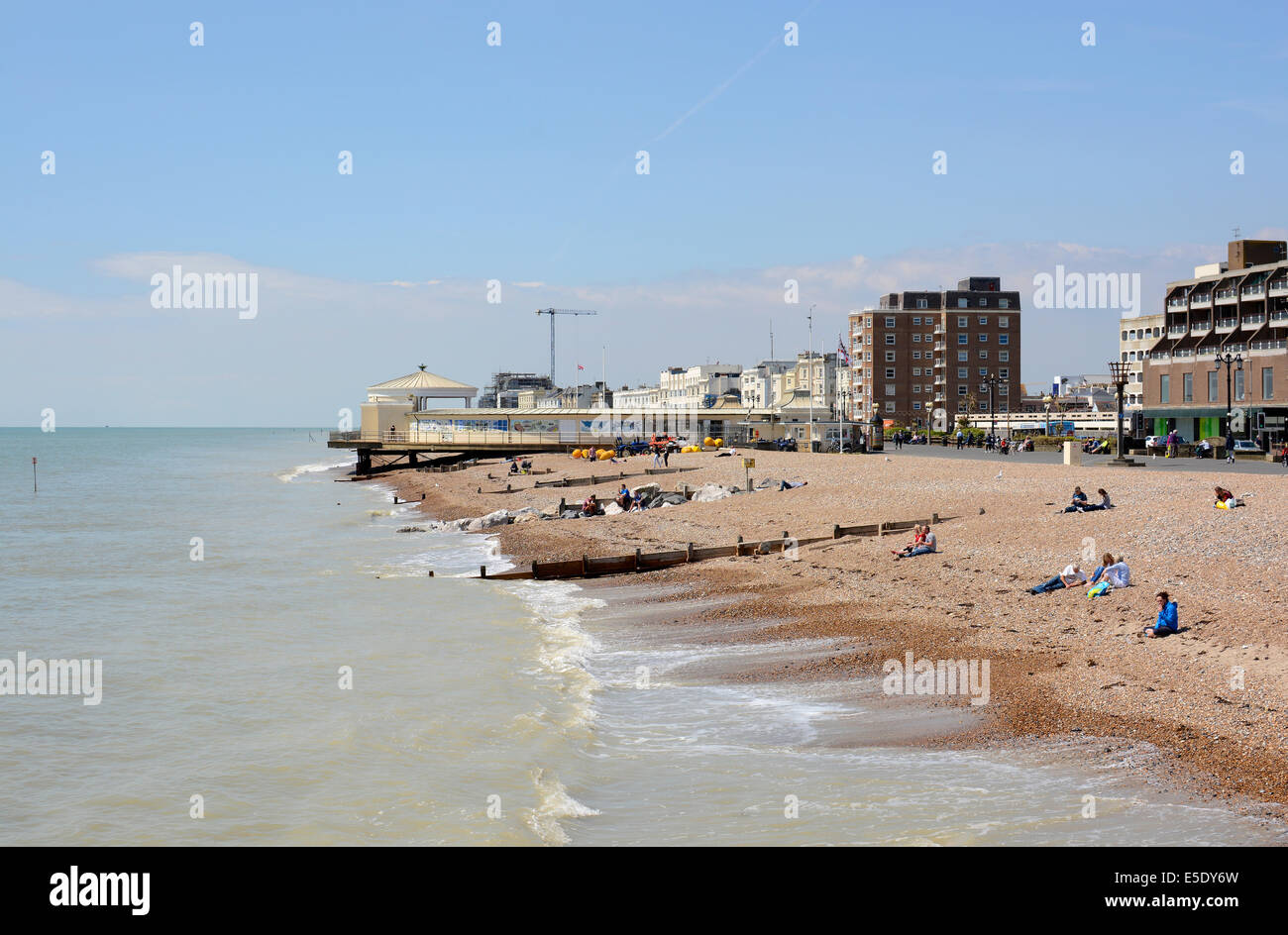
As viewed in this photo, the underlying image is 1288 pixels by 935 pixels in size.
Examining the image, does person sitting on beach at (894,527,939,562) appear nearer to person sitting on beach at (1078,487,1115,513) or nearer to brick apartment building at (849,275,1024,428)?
person sitting on beach at (1078,487,1115,513)

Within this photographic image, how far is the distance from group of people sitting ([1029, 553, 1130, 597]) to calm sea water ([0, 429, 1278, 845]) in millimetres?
6217

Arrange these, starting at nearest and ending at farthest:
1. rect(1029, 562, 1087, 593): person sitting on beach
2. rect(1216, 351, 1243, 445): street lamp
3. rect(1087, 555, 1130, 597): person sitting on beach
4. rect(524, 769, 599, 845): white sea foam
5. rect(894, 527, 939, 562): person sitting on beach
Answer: rect(524, 769, 599, 845): white sea foam, rect(1087, 555, 1130, 597): person sitting on beach, rect(1029, 562, 1087, 593): person sitting on beach, rect(894, 527, 939, 562): person sitting on beach, rect(1216, 351, 1243, 445): street lamp

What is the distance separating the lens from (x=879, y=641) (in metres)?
18.8

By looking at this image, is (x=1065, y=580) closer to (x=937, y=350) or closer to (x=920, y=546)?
(x=920, y=546)

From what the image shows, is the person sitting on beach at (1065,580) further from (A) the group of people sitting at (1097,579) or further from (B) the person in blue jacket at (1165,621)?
(B) the person in blue jacket at (1165,621)

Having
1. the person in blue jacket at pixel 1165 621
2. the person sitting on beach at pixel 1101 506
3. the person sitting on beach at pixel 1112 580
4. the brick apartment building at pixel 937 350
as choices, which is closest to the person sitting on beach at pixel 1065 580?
the person sitting on beach at pixel 1112 580

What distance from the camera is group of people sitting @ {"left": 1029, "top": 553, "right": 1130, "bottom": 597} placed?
19.3 metres

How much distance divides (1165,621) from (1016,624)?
110 inches

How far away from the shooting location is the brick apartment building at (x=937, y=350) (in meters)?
145

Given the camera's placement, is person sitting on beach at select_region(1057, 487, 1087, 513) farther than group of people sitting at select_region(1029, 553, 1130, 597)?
Yes

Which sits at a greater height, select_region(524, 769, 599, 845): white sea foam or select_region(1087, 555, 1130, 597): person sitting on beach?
select_region(1087, 555, 1130, 597): person sitting on beach

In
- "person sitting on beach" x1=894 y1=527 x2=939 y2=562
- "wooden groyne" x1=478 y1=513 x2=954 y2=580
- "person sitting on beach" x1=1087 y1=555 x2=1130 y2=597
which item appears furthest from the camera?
"wooden groyne" x1=478 y1=513 x2=954 y2=580

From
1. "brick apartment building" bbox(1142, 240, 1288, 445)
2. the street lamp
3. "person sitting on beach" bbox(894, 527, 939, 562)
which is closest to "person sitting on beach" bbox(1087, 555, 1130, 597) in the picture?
"person sitting on beach" bbox(894, 527, 939, 562)
